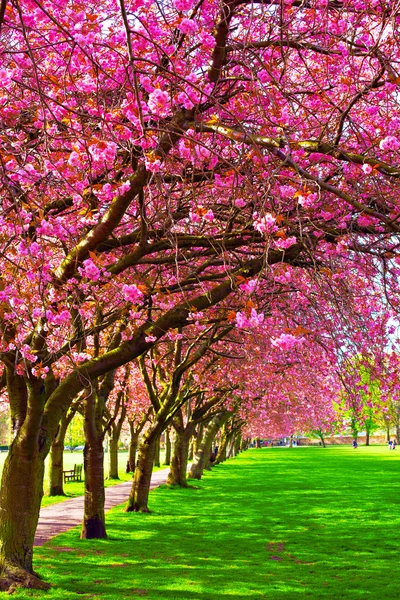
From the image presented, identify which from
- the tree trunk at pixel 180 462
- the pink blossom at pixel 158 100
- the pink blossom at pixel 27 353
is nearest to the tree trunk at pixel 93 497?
the pink blossom at pixel 27 353

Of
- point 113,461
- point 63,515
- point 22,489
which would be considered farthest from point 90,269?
point 113,461

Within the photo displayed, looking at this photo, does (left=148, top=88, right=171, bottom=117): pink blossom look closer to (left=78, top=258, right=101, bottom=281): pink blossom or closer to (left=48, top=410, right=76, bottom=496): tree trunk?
(left=78, top=258, right=101, bottom=281): pink blossom

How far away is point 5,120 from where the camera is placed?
26.3 ft

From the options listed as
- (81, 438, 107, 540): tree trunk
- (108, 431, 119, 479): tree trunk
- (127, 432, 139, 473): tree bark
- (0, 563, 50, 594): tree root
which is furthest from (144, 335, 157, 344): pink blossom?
(108, 431, 119, 479): tree trunk

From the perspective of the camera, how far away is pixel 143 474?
61.0 ft

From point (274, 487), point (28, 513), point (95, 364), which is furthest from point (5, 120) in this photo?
point (274, 487)

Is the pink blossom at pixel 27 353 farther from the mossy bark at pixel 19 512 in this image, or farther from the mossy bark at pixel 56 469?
the mossy bark at pixel 56 469

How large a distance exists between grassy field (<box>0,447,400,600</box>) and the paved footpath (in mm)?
597

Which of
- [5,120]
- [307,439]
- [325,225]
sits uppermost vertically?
[5,120]

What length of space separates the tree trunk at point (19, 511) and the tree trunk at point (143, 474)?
8.93 meters

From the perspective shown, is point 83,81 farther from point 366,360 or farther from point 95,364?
point 366,360

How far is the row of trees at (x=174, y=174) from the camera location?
6281mm

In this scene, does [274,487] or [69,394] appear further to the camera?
[274,487]

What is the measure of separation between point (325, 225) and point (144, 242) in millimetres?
2278
